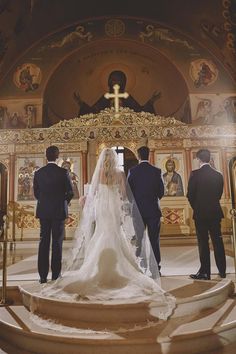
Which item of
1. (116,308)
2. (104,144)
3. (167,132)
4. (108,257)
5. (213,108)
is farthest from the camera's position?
(213,108)

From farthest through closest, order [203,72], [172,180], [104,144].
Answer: [203,72], [104,144], [172,180]

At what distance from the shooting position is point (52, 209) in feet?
13.8

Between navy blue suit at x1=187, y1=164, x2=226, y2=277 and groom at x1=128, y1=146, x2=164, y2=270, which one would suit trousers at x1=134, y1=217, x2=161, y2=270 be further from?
navy blue suit at x1=187, y1=164, x2=226, y2=277

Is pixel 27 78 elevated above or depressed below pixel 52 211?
above

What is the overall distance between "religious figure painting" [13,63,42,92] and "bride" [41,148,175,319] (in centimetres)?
844

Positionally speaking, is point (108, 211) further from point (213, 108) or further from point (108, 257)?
point (213, 108)

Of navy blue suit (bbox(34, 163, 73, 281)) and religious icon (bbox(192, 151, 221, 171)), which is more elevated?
religious icon (bbox(192, 151, 221, 171))

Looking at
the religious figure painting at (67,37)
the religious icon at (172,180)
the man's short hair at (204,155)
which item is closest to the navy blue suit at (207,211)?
the man's short hair at (204,155)

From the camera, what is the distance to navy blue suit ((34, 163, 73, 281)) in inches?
165

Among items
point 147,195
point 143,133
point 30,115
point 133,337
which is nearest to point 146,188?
point 147,195

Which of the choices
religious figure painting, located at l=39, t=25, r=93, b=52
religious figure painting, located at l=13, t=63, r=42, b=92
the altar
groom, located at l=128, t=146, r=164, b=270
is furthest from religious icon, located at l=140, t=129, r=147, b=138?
groom, located at l=128, t=146, r=164, b=270

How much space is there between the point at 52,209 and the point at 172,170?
661cm

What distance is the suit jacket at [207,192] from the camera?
4.30 m

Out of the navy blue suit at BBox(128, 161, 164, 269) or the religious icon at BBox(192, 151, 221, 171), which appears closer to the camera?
the navy blue suit at BBox(128, 161, 164, 269)
